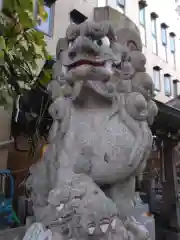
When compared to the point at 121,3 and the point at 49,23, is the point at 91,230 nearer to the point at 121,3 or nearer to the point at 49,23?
the point at 49,23

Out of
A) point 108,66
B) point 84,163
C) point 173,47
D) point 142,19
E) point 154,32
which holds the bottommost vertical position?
point 84,163

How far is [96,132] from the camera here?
4.12ft

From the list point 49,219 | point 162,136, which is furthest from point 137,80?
point 162,136

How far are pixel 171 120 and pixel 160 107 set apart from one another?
475 millimetres

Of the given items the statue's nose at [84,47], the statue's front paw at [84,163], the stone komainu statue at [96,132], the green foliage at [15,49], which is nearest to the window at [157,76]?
the green foliage at [15,49]

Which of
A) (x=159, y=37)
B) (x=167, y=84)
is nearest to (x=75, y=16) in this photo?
(x=159, y=37)

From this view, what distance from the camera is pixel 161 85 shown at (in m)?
9.03

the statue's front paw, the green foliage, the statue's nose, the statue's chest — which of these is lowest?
the statue's front paw

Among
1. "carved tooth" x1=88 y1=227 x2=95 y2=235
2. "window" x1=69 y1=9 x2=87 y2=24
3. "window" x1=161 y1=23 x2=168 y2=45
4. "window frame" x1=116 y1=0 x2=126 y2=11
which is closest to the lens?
"carved tooth" x1=88 y1=227 x2=95 y2=235

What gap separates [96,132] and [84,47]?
43 centimetres

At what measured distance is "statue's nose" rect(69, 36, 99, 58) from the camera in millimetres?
1204

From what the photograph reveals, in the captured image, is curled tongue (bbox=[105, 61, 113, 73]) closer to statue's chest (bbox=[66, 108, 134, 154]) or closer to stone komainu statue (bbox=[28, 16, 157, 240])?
stone komainu statue (bbox=[28, 16, 157, 240])

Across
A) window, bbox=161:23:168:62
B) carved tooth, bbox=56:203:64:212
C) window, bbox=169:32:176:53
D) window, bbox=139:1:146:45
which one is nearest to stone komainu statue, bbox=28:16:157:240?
carved tooth, bbox=56:203:64:212

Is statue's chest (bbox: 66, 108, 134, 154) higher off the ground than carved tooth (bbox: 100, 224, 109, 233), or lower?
higher
